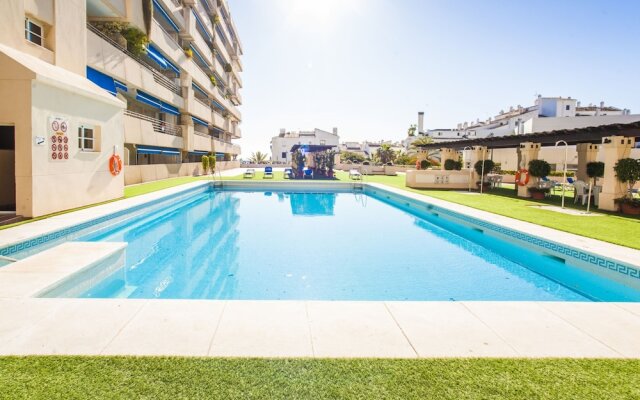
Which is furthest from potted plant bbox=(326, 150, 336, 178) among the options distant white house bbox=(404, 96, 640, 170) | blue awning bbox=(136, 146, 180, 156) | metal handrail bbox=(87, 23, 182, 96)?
distant white house bbox=(404, 96, 640, 170)

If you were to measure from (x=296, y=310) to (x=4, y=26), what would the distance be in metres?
12.1

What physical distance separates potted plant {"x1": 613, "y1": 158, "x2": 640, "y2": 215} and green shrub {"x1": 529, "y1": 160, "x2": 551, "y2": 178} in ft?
13.0

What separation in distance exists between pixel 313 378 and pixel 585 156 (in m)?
20.1

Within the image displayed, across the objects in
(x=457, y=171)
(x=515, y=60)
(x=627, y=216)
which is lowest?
(x=627, y=216)

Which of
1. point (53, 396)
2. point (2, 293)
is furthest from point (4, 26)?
point (53, 396)

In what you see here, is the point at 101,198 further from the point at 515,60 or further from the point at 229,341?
the point at 515,60

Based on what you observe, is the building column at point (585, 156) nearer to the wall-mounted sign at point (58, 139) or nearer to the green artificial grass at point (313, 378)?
the green artificial grass at point (313, 378)

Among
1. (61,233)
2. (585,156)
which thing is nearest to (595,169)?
(585,156)

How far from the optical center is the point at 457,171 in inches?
917

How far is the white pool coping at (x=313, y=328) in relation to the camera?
11.0ft

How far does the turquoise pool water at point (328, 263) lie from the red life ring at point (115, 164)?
2468 mm

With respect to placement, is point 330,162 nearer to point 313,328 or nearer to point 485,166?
point 485,166

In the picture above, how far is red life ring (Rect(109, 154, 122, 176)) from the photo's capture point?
13.8m

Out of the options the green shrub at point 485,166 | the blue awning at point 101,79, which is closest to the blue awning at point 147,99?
the blue awning at point 101,79
